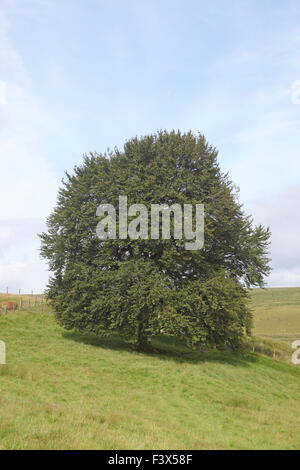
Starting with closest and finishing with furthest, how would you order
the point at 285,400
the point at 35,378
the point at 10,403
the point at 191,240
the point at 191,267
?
the point at 10,403 → the point at 35,378 → the point at 285,400 → the point at 191,240 → the point at 191,267

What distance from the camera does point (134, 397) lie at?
1877 cm

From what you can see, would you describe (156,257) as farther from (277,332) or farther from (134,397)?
(277,332)

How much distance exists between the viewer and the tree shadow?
31031mm

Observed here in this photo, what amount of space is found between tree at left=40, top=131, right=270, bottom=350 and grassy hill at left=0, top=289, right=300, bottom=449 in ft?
9.52

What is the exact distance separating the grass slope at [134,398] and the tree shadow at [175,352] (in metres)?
0.12

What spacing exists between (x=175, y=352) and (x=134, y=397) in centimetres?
1559

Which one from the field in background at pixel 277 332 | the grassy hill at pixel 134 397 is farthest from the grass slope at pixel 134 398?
the field in background at pixel 277 332

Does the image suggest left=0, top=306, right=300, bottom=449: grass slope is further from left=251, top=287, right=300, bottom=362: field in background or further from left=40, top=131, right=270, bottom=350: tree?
left=251, top=287, right=300, bottom=362: field in background

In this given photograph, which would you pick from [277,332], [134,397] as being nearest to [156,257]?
[134,397]

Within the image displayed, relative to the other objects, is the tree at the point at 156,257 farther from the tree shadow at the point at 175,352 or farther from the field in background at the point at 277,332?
the field in background at the point at 277,332

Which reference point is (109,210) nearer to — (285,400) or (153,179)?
(153,179)
